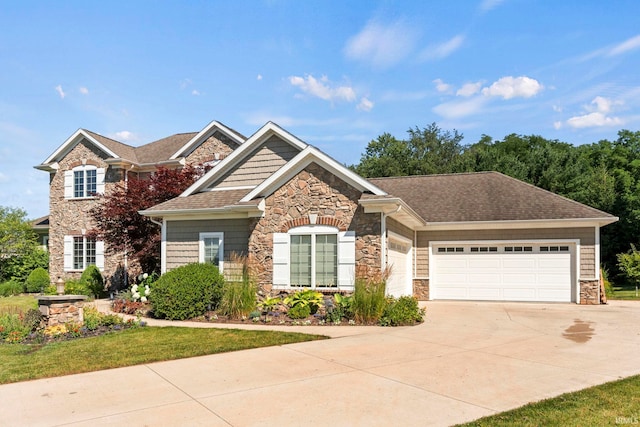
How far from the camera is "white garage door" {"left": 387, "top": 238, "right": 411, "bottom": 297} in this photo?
44.4 feet

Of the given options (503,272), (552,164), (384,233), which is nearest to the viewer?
(384,233)

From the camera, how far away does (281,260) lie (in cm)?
1306

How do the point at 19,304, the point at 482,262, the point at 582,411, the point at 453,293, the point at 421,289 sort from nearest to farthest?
the point at 582,411
the point at 19,304
the point at 482,262
the point at 453,293
the point at 421,289

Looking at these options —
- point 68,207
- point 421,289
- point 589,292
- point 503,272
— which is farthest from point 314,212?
point 68,207

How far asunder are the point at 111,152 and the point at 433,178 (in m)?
15.2

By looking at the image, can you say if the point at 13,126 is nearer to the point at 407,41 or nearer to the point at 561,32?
the point at 407,41

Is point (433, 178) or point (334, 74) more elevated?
point (334, 74)

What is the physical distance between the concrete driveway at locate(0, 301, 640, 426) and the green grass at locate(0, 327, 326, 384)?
1.38 feet

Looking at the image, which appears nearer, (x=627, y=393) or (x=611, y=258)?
(x=627, y=393)

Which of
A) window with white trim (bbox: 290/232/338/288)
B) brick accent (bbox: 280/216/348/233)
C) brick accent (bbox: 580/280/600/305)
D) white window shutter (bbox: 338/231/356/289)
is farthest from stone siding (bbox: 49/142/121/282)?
brick accent (bbox: 580/280/600/305)

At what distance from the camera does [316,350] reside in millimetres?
8133

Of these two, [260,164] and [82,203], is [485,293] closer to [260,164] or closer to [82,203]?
[260,164]

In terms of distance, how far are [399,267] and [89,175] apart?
16.1m

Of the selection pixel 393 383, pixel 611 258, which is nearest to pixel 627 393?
pixel 393 383
